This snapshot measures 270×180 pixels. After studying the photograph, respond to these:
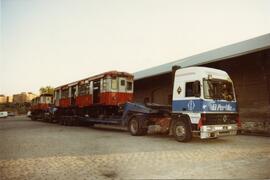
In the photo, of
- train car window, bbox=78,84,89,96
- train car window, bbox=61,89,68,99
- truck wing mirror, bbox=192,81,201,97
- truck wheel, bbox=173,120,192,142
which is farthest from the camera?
train car window, bbox=61,89,68,99

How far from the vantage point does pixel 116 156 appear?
754 cm

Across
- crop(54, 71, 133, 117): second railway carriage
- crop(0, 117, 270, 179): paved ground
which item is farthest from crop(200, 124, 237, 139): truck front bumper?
crop(54, 71, 133, 117): second railway carriage

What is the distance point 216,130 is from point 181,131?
4.55 ft

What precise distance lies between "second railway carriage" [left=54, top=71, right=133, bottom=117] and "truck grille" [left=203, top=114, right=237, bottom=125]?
6587mm

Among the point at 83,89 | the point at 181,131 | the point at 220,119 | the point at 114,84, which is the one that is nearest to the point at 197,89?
the point at 220,119

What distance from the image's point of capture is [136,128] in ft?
42.6

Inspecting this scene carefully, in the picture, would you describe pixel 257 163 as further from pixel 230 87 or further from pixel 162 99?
pixel 162 99

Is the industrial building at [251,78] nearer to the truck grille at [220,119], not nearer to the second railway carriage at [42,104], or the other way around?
the truck grille at [220,119]

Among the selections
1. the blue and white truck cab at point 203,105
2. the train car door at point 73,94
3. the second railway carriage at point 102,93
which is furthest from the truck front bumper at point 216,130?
the train car door at point 73,94

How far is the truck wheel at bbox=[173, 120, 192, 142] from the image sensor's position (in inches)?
405

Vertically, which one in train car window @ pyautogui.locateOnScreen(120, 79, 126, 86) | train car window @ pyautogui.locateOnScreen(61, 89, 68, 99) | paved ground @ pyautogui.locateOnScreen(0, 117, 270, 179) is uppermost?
train car window @ pyautogui.locateOnScreen(120, 79, 126, 86)

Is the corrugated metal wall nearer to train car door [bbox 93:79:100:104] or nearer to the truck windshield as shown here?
the truck windshield

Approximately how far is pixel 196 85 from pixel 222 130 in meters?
1.93

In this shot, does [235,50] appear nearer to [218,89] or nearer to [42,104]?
[218,89]
